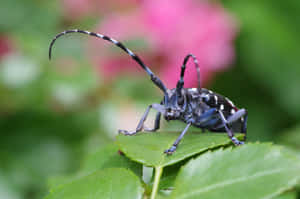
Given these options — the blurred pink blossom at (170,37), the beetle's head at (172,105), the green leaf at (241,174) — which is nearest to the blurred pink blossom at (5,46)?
the blurred pink blossom at (170,37)

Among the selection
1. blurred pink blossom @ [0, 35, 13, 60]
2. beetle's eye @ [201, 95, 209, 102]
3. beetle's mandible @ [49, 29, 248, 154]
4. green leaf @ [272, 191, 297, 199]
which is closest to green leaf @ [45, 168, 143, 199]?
green leaf @ [272, 191, 297, 199]

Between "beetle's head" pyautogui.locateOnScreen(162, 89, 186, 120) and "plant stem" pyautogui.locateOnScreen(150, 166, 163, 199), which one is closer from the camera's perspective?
"plant stem" pyautogui.locateOnScreen(150, 166, 163, 199)

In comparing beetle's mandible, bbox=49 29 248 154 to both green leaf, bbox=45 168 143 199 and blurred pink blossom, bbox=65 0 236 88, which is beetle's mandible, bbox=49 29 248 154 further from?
blurred pink blossom, bbox=65 0 236 88

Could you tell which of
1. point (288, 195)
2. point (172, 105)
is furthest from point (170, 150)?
point (172, 105)

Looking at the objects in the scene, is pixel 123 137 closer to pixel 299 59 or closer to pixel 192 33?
pixel 192 33

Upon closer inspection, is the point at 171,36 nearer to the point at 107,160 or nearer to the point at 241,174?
the point at 107,160

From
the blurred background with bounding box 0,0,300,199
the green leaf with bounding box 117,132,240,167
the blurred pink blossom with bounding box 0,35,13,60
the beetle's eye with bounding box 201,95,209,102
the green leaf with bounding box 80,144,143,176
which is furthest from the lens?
the blurred pink blossom with bounding box 0,35,13,60

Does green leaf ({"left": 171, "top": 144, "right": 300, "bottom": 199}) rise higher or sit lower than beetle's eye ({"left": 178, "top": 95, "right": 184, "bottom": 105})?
higher
